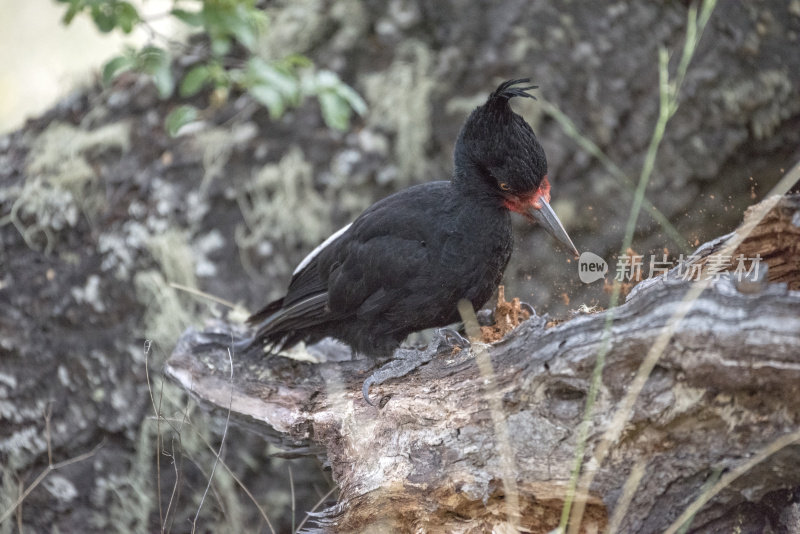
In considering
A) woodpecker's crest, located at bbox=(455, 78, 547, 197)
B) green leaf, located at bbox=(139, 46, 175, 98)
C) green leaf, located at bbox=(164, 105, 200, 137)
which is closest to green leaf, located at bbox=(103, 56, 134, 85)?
green leaf, located at bbox=(139, 46, 175, 98)

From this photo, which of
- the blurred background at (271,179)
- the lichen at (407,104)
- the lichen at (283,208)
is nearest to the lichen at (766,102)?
the blurred background at (271,179)

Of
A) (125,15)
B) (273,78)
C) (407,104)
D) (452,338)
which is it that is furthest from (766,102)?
(125,15)

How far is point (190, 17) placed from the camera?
114 inches

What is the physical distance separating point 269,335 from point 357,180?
1422 mm

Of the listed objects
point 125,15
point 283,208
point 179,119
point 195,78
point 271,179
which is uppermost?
point 125,15

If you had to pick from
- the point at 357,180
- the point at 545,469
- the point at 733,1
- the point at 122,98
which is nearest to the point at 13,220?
the point at 122,98

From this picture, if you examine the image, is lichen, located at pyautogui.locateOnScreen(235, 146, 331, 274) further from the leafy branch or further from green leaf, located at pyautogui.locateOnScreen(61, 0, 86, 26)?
green leaf, located at pyautogui.locateOnScreen(61, 0, 86, 26)

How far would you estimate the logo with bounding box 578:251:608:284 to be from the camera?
2918 mm

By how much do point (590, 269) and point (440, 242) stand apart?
818 mm

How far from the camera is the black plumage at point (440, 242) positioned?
239cm

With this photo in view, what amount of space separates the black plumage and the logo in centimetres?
51

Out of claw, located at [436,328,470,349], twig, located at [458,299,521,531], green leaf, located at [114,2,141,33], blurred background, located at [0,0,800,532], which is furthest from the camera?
blurred background, located at [0,0,800,532]

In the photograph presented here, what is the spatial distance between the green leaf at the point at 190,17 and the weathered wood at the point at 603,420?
5.39 ft

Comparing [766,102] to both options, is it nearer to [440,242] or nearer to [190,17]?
[440,242]
